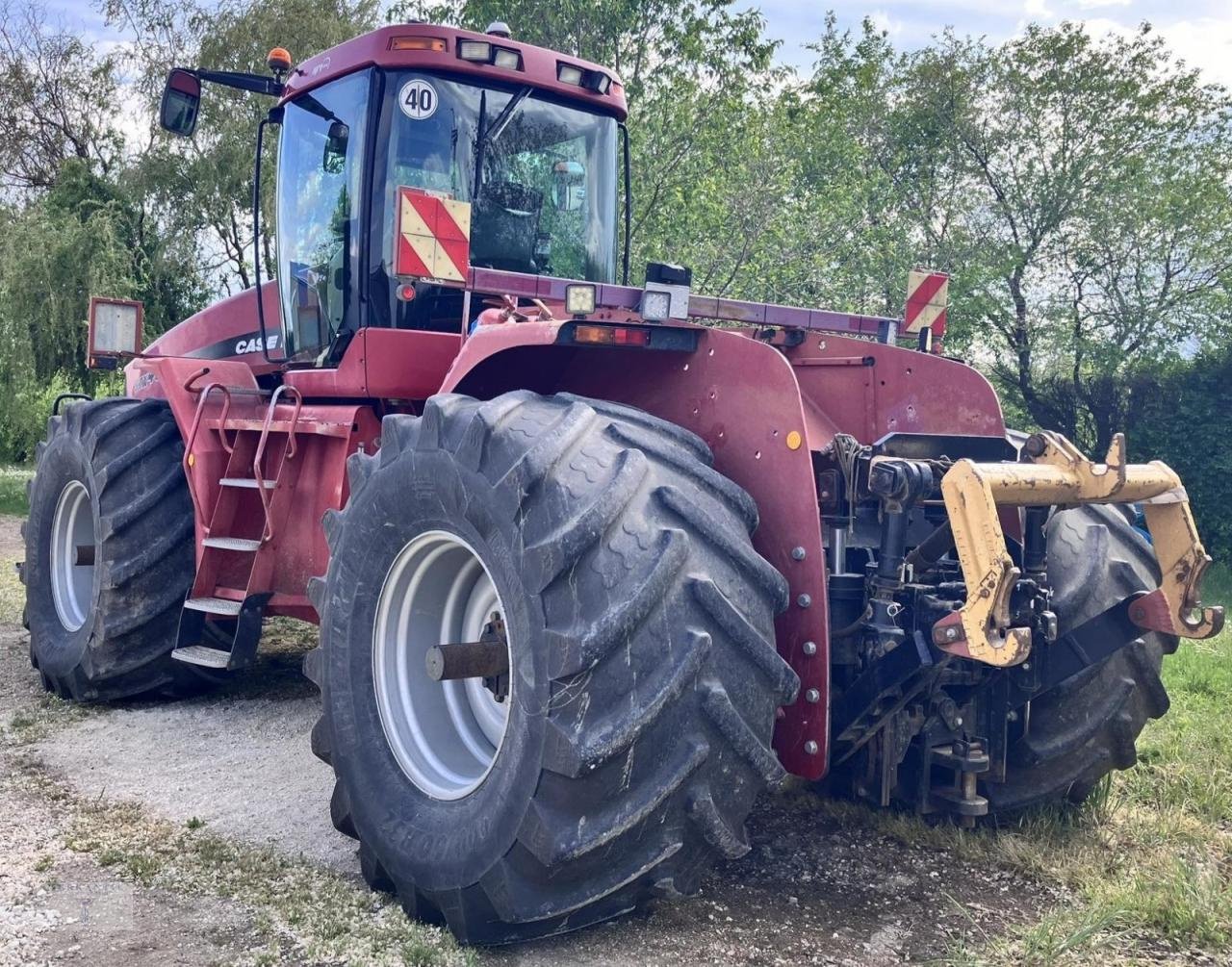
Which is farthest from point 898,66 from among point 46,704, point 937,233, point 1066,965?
point 1066,965

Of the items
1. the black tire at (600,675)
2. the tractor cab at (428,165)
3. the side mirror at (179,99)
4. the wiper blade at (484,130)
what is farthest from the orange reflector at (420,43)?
the black tire at (600,675)

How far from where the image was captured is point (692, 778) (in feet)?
8.62

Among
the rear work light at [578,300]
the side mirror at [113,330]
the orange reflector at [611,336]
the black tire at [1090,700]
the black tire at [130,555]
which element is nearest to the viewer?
the orange reflector at [611,336]

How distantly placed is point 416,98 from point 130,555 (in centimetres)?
242

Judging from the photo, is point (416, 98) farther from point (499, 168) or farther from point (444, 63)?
point (499, 168)

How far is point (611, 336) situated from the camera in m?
3.17

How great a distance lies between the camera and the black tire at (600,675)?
101 inches

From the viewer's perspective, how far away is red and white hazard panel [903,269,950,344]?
4672 mm

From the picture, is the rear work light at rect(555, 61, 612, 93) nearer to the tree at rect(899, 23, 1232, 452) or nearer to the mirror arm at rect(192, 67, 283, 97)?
the mirror arm at rect(192, 67, 283, 97)

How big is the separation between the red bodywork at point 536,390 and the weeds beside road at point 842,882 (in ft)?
1.77

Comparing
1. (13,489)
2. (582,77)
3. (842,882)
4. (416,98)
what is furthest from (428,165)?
(13,489)

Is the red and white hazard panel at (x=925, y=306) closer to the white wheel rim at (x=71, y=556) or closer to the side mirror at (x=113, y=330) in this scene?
the side mirror at (x=113, y=330)

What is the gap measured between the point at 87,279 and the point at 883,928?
1557cm

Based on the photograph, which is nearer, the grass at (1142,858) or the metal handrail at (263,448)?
the grass at (1142,858)
